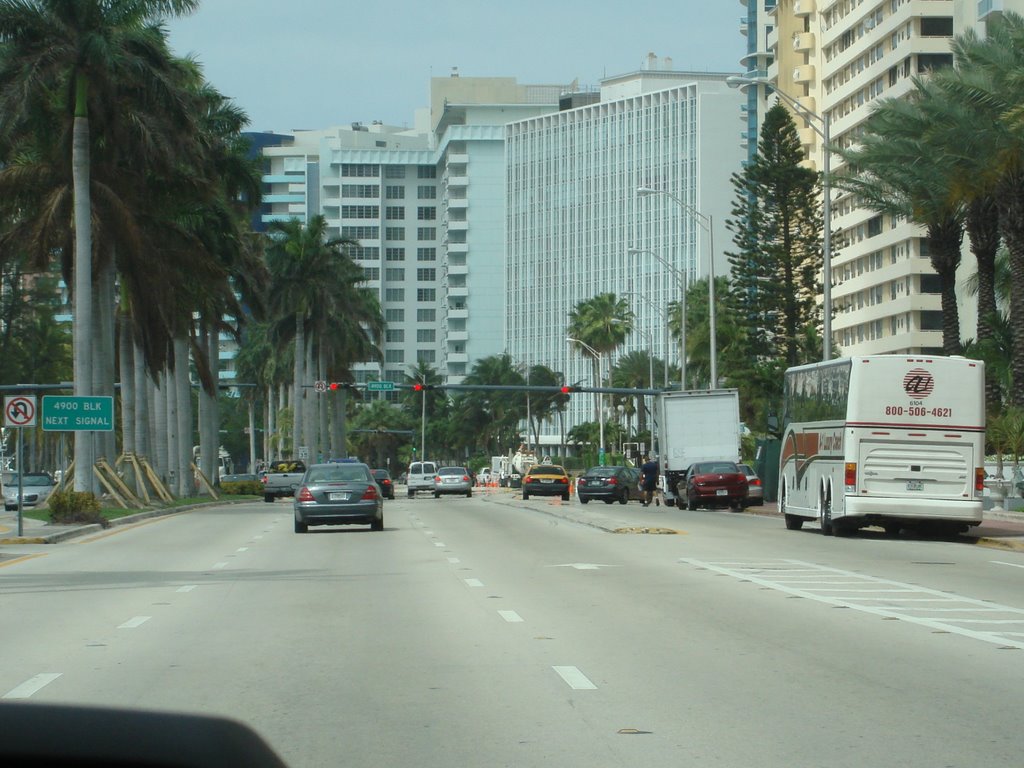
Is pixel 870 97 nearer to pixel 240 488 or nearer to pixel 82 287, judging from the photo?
pixel 240 488

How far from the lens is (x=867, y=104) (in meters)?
102

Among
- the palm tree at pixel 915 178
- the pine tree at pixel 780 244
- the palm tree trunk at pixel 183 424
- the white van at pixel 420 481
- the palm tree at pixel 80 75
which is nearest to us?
the palm tree at pixel 80 75

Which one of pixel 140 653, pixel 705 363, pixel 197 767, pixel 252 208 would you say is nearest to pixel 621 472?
pixel 252 208

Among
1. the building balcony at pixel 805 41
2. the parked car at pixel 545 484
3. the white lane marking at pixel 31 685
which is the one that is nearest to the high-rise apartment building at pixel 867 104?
the building balcony at pixel 805 41

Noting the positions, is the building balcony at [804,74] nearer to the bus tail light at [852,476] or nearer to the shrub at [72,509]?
the shrub at [72,509]

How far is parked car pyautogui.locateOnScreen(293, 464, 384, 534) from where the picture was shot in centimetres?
3359

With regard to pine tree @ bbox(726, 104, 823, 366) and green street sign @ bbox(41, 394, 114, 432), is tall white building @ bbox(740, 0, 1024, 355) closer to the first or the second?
pine tree @ bbox(726, 104, 823, 366)

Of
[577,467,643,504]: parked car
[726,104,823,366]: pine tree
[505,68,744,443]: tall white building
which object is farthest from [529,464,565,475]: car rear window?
[505,68,744,443]: tall white building

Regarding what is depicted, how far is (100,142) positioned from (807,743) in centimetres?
4281

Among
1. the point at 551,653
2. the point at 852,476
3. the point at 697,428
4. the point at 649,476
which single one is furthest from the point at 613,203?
the point at 551,653

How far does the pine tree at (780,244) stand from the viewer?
7150 centimetres

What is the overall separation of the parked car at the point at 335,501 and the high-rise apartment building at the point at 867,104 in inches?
2203

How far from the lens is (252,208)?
225ft

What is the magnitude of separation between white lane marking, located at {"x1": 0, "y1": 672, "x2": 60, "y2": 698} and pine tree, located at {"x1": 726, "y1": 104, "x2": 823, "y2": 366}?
61839mm
